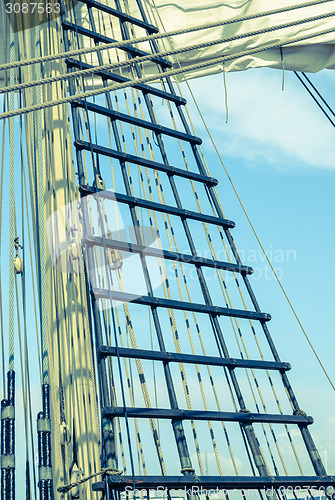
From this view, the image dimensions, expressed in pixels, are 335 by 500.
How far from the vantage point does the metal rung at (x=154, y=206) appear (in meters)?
3.86

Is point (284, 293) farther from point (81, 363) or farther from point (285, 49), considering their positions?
point (285, 49)

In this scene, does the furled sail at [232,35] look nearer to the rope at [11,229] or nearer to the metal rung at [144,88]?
the metal rung at [144,88]

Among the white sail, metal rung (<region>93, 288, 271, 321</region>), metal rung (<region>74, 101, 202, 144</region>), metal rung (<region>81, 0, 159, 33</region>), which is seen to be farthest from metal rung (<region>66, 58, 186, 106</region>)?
metal rung (<region>93, 288, 271, 321</region>)

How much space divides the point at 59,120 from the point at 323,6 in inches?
118

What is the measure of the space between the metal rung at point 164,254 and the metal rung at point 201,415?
3.09 feet

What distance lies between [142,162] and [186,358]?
1.51m

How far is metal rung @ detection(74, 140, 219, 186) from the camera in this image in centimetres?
407

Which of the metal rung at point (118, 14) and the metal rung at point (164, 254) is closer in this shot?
the metal rung at point (164, 254)

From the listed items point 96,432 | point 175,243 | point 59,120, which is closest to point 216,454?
point 96,432

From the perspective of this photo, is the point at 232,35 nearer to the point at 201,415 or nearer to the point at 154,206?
the point at 154,206

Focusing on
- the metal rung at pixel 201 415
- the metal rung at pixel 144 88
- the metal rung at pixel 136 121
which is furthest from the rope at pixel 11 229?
the metal rung at pixel 144 88

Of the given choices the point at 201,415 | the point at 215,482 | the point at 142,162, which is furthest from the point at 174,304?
the point at 142,162

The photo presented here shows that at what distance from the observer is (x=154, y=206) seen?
4.06 meters

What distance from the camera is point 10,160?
13.1ft
